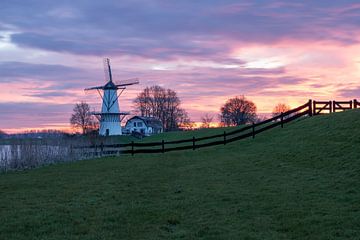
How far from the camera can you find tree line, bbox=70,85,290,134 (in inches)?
4099

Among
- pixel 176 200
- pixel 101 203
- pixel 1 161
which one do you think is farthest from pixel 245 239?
pixel 1 161

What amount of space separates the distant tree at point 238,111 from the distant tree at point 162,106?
1299cm

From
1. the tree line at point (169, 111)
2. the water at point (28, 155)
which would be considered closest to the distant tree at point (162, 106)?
the tree line at point (169, 111)

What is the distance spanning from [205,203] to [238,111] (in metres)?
95.0

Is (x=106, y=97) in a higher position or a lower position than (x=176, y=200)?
higher

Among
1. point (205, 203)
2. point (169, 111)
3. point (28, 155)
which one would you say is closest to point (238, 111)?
point (169, 111)

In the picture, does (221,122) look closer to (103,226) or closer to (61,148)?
(61,148)

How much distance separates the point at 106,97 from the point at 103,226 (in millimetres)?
68022

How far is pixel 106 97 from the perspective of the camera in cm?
7525

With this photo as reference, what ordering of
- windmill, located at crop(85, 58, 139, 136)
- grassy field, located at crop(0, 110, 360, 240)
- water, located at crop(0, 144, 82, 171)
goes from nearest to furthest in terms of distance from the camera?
grassy field, located at crop(0, 110, 360, 240) → water, located at crop(0, 144, 82, 171) → windmill, located at crop(85, 58, 139, 136)

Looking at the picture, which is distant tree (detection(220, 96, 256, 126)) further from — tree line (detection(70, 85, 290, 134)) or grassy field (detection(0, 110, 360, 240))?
grassy field (detection(0, 110, 360, 240))

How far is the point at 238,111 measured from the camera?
104688mm

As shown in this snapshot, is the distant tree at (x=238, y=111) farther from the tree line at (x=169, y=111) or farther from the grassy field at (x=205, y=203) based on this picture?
the grassy field at (x=205, y=203)

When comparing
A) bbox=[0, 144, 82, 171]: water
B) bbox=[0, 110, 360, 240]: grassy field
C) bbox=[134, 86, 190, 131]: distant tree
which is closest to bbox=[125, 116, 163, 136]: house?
bbox=[134, 86, 190, 131]: distant tree
